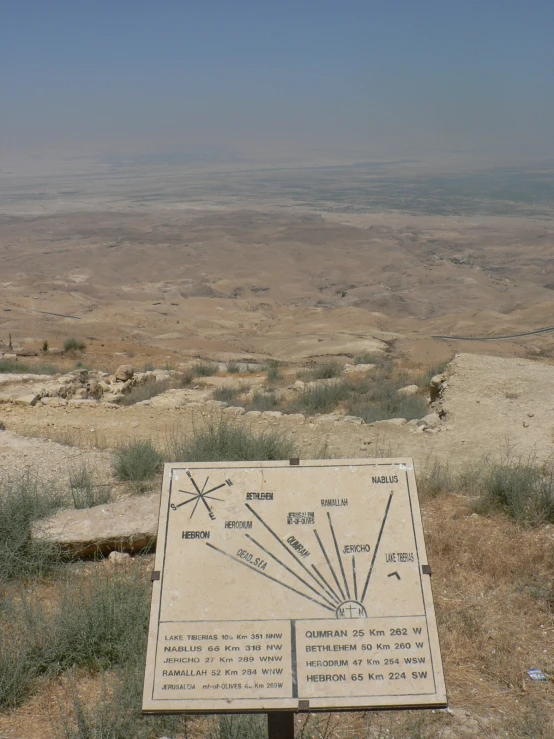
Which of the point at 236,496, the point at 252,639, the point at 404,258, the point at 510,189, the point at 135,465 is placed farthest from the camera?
the point at 510,189

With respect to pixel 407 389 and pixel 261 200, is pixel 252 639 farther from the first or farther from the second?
pixel 261 200

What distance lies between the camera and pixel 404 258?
194 ft

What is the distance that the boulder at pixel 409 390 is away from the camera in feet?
41.5

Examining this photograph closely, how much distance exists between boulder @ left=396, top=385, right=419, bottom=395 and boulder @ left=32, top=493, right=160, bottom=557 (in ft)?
26.4

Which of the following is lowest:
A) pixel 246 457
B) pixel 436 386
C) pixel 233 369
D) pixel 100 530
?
pixel 233 369

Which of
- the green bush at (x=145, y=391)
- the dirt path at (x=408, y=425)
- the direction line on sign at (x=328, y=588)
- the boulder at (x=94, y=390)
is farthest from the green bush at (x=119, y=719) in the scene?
the boulder at (x=94, y=390)

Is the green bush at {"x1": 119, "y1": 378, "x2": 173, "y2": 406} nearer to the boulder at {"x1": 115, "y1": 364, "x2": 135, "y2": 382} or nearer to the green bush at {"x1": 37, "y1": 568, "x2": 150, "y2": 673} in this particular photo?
the boulder at {"x1": 115, "y1": 364, "x2": 135, "y2": 382}

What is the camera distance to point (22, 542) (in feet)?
15.9

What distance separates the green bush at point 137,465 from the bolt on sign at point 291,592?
3851 millimetres

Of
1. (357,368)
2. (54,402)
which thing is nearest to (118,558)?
(54,402)

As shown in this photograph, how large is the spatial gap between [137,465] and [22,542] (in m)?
2.04

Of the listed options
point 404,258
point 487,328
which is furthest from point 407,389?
point 404,258

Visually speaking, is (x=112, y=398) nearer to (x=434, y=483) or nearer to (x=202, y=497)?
(x=434, y=483)

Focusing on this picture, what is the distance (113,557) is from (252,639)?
8.85 ft
